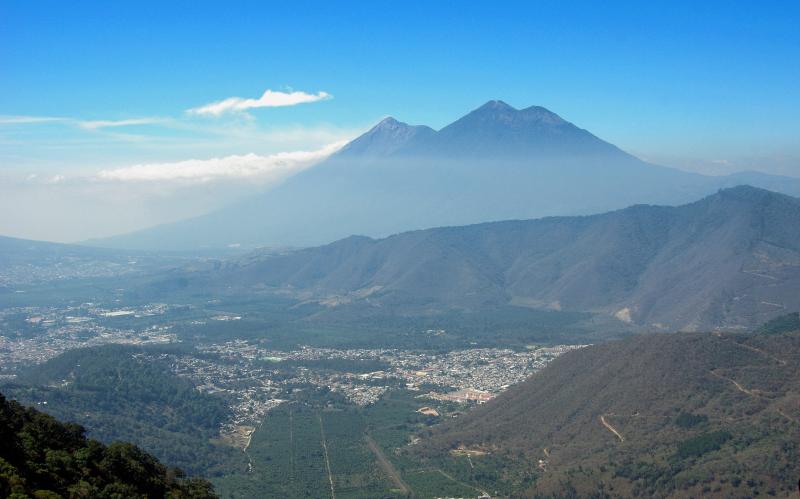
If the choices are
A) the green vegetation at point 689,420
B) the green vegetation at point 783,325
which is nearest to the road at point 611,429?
the green vegetation at point 689,420

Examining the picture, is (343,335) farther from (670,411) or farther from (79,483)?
(79,483)

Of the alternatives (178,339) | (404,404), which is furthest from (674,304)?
(178,339)

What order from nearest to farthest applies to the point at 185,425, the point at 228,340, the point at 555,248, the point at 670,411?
the point at 670,411 < the point at 185,425 < the point at 228,340 < the point at 555,248

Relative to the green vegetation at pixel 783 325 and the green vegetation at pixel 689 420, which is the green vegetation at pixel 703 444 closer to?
the green vegetation at pixel 689 420

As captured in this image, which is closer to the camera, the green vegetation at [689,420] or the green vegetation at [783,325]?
the green vegetation at [689,420]

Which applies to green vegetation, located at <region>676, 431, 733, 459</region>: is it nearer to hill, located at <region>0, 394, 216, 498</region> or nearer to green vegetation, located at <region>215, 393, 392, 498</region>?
green vegetation, located at <region>215, 393, 392, 498</region>

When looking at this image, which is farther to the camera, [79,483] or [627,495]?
[627,495]
